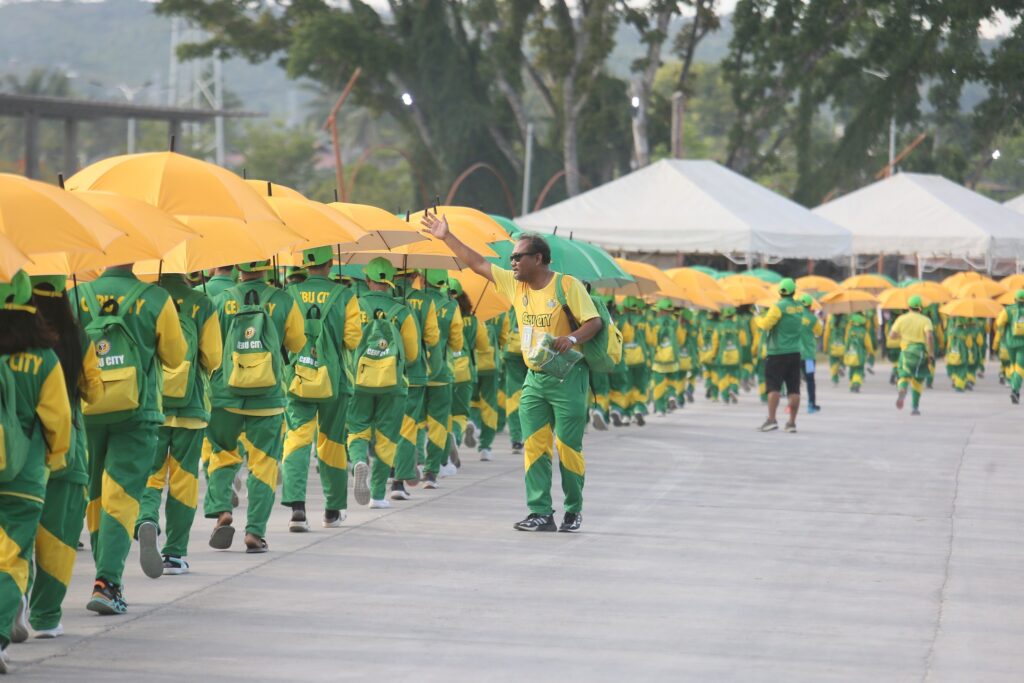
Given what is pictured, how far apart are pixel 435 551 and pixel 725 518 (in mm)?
2990

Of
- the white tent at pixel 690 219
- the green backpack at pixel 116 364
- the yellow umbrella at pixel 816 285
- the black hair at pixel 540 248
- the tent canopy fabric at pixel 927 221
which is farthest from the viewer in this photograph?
the tent canopy fabric at pixel 927 221

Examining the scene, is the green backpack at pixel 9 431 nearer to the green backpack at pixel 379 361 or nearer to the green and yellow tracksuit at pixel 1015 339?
the green backpack at pixel 379 361

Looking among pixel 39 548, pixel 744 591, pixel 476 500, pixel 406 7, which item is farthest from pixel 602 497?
pixel 406 7

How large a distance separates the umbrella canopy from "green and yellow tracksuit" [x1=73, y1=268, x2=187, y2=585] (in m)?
28.8

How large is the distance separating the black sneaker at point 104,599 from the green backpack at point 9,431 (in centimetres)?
158

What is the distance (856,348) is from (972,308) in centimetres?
267

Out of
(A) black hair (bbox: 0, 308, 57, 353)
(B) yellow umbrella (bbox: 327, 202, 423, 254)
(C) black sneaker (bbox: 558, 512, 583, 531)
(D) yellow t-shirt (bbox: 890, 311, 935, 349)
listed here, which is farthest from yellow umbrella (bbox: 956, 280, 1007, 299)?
(A) black hair (bbox: 0, 308, 57, 353)

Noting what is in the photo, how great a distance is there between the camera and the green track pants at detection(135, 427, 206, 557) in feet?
31.2

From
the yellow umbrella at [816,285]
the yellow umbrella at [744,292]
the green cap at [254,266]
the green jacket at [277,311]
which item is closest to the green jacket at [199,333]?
the green jacket at [277,311]

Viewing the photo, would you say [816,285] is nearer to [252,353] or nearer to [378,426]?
[378,426]

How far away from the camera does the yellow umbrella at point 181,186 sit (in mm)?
9664

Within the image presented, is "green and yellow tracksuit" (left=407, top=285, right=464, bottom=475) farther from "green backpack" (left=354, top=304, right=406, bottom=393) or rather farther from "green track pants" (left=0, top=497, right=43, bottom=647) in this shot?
"green track pants" (left=0, top=497, right=43, bottom=647)

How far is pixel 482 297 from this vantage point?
16547mm

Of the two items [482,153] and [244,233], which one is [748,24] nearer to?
[482,153]
